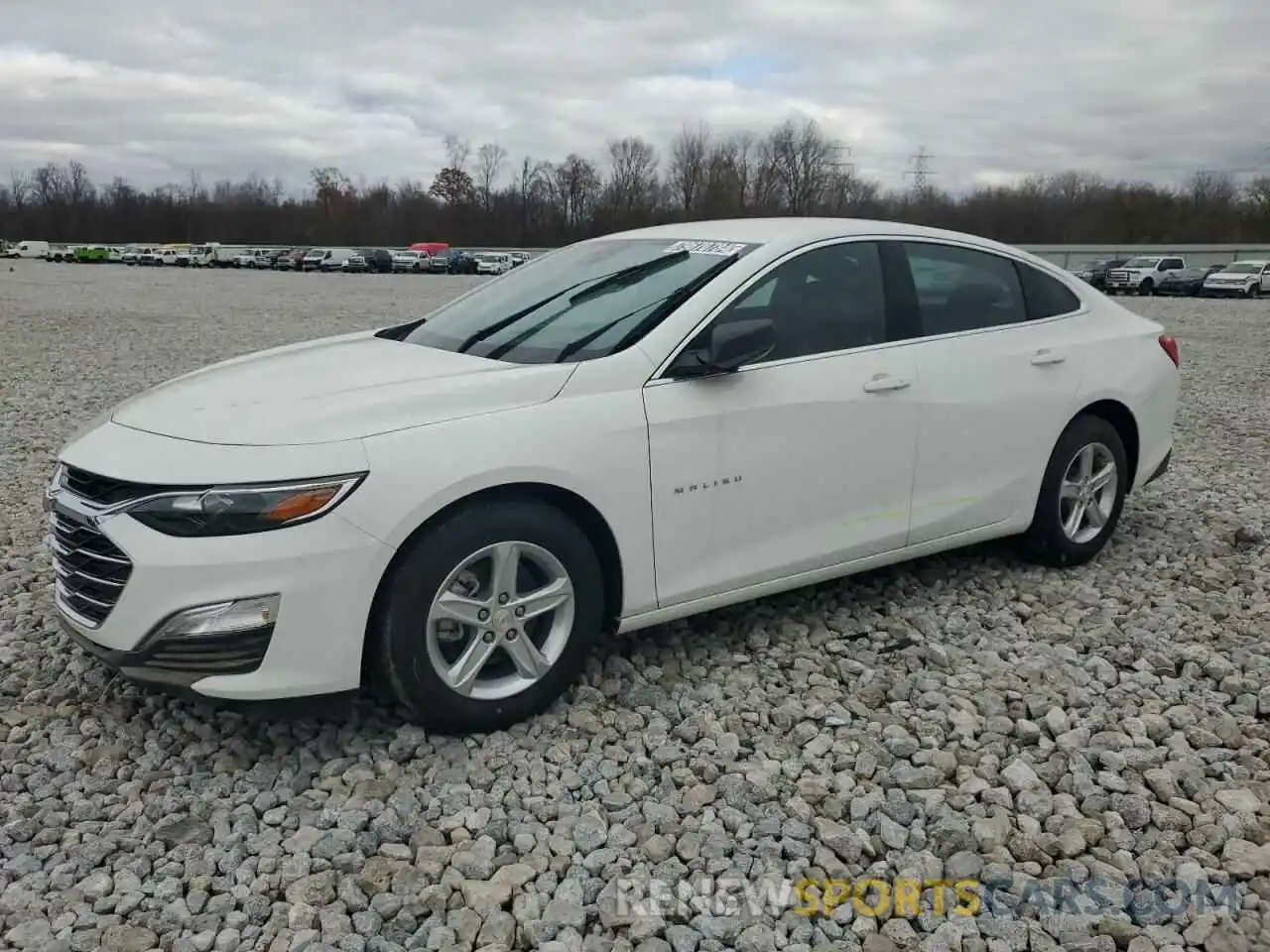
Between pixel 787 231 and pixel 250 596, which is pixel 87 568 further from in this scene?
pixel 787 231

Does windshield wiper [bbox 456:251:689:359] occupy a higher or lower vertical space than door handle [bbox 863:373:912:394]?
higher

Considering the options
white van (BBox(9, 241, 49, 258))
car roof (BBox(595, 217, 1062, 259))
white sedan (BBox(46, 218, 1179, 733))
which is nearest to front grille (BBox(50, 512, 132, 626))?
white sedan (BBox(46, 218, 1179, 733))

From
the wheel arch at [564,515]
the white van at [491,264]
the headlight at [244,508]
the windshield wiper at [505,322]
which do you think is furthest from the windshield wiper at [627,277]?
the white van at [491,264]

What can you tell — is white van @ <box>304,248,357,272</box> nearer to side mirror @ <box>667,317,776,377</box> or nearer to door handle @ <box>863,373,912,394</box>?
door handle @ <box>863,373,912,394</box>

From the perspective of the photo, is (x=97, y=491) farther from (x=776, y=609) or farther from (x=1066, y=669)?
(x=1066, y=669)

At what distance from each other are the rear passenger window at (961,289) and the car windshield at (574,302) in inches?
34.1

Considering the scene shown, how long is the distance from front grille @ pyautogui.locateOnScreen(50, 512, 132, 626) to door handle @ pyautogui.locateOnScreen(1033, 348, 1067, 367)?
12.2 ft

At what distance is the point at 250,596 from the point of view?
2916 mm

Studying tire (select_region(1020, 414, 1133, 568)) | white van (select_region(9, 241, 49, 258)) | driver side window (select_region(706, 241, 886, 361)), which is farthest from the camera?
white van (select_region(9, 241, 49, 258))

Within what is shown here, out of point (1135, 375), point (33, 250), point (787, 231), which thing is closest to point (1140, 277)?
point (1135, 375)

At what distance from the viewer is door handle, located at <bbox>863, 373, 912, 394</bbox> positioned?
13.3 feet

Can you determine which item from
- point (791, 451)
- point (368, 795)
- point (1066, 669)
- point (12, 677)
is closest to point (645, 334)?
point (791, 451)

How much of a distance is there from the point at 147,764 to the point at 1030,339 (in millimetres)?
3896

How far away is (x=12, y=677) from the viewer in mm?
3850
